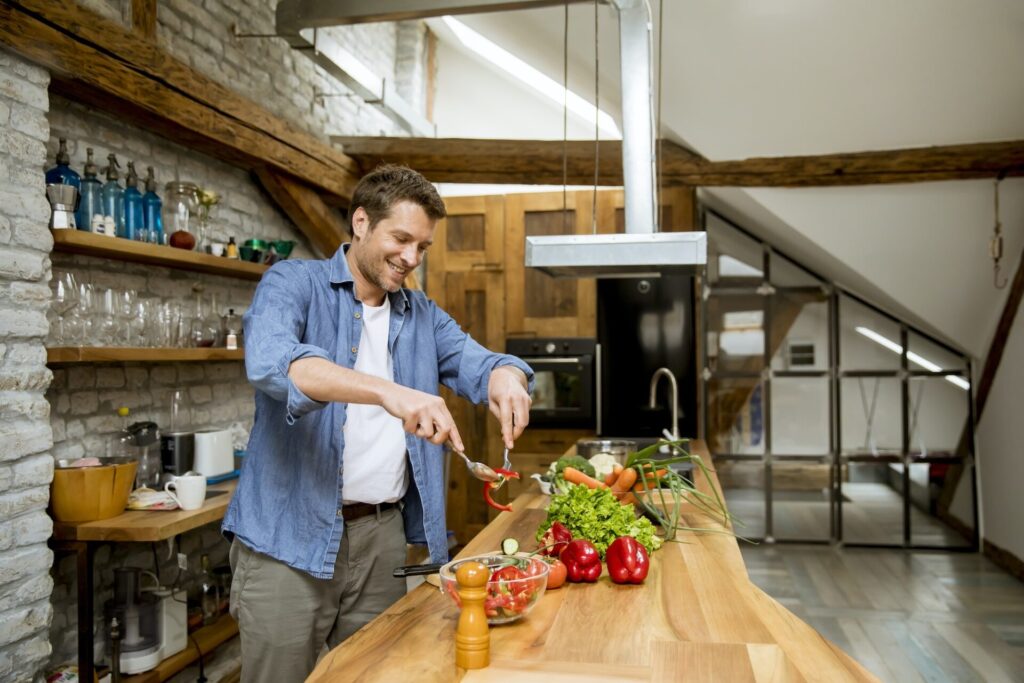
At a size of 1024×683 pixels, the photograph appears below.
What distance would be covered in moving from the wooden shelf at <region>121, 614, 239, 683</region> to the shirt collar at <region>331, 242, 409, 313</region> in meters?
2.01

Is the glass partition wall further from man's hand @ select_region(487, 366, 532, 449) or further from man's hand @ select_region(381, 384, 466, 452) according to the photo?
man's hand @ select_region(381, 384, 466, 452)

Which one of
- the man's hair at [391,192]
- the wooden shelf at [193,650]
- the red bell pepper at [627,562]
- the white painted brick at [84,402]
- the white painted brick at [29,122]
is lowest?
the wooden shelf at [193,650]

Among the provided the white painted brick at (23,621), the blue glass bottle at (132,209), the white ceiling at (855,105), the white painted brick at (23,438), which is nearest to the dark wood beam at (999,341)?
the white ceiling at (855,105)

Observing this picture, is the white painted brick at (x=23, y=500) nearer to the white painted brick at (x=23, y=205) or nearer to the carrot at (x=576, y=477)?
the white painted brick at (x=23, y=205)

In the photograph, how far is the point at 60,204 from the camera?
9.26 feet

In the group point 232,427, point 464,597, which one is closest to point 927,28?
point 464,597

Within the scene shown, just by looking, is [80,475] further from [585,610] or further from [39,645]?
[585,610]

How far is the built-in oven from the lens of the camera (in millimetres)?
5363

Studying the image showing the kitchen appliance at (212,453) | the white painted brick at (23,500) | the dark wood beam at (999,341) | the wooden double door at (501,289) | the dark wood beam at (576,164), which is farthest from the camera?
the wooden double door at (501,289)

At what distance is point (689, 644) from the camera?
4.76 feet

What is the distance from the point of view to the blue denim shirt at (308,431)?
1671 mm

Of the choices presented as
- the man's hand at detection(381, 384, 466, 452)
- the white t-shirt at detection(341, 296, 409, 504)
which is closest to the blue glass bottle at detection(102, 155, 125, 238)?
the white t-shirt at detection(341, 296, 409, 504)

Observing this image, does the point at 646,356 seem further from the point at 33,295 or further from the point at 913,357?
the point at 33,295

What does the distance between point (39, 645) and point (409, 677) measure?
6.57 feet
